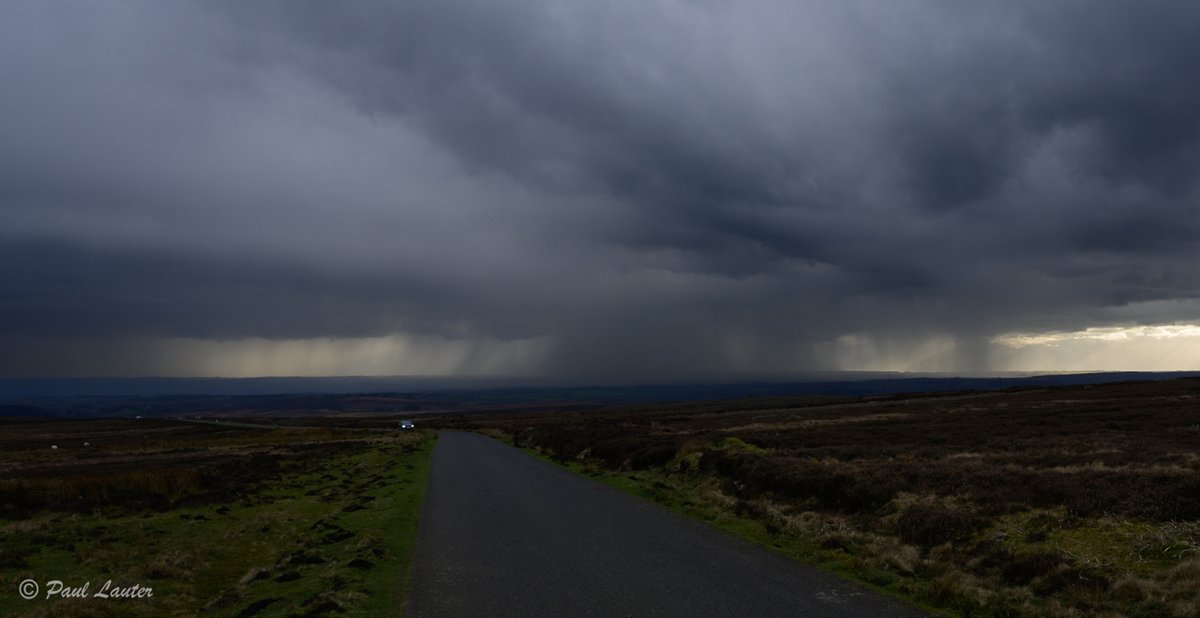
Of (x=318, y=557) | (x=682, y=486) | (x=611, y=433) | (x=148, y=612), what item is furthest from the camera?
(x=611, y=433)

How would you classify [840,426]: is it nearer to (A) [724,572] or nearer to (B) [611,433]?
(B) [611,433]

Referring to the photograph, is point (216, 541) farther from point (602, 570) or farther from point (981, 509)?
point (981, 509)

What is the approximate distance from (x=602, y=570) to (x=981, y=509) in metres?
9.43

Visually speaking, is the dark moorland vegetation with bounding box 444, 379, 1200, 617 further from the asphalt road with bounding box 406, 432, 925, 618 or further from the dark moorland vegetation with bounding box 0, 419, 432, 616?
the dark moorland vegetation with bounding box 0, 419, 432, 616

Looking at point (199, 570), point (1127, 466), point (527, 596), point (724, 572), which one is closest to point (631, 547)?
point (724, 572)

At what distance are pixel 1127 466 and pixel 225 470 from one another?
4502cm

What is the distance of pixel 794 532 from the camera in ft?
53.1

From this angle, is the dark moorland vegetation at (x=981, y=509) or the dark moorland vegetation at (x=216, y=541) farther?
the dark moorland vegetation at (x=216, y=541)

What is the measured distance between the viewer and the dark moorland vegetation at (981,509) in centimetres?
1042

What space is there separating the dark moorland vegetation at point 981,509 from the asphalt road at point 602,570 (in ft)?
4.32

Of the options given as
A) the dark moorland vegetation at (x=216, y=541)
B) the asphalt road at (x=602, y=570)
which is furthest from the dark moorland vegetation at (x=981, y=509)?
the dark moorland vegetation at (x=216, y=541)

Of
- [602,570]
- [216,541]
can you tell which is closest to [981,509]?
[602,570]

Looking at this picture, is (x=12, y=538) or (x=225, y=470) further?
(x=225, y=470)

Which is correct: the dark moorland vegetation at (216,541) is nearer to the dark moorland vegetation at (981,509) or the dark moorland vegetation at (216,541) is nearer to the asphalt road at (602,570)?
the asphalt road at (602,570)
